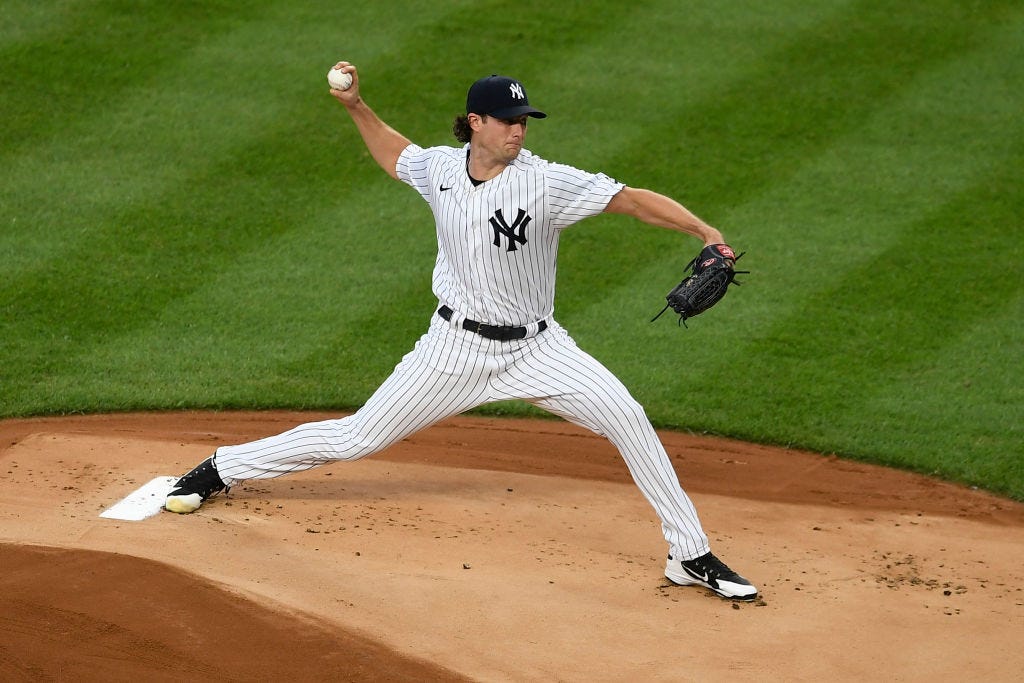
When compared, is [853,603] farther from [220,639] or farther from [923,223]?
[923,223]

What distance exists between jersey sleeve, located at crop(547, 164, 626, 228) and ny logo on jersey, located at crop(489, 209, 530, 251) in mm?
111

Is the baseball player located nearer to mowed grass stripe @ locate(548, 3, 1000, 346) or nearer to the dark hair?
the dark hair

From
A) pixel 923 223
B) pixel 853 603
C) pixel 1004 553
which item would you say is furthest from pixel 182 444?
pixel 923 223

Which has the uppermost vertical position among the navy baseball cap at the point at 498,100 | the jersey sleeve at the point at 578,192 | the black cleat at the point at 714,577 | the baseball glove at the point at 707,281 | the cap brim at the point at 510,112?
the navy baseball cap at the point at 498,100

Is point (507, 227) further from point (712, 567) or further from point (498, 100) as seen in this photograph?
point (712, 567)

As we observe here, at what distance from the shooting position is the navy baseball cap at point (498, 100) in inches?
203

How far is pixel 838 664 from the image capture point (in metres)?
4.73

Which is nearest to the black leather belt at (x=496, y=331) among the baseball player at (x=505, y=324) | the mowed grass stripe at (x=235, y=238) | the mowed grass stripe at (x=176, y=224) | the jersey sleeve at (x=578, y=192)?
the baseball player at (x=505, y=324)

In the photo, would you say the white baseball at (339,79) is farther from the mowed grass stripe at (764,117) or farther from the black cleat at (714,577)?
the mowed grass stripe at (764,117)

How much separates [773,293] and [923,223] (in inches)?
49.8

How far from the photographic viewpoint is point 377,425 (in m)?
5.52

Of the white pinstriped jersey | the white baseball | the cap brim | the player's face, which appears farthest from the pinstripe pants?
the white baseball

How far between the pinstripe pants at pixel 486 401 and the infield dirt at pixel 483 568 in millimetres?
237

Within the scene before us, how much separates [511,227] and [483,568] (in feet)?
4.20
